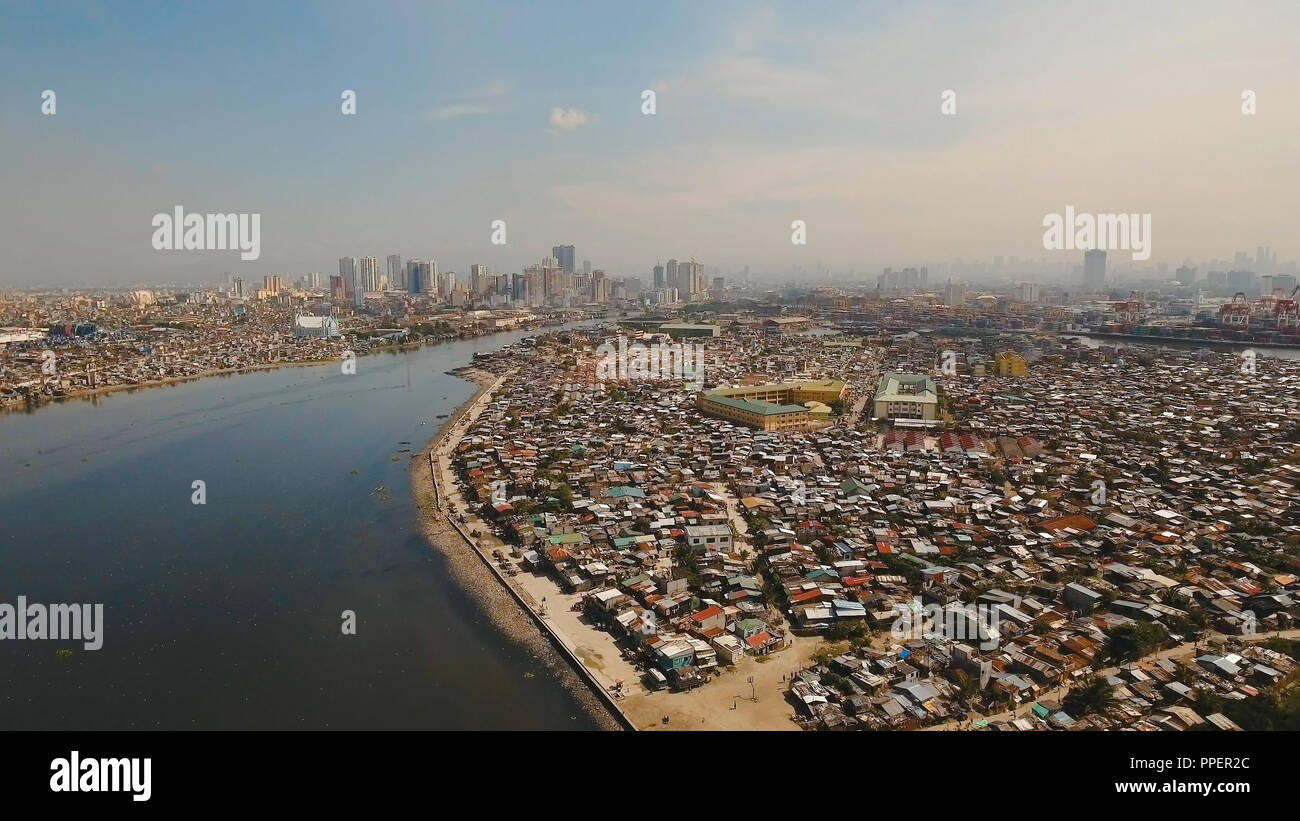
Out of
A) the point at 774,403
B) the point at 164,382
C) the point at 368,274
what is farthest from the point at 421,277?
the point at 774,403

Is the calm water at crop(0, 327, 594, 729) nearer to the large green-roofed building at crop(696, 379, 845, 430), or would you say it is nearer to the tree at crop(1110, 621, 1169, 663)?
the tree at crop(1110, 621, 1169, 663)

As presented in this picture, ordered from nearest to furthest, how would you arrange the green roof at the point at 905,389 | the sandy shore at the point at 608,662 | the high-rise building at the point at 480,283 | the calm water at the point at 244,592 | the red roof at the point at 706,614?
the sandy shore at the point at 608,662 < the calm water at the point at 244,592 < the red roof at the point at 706,614 < the green roof at the point at 905,389 < the high-rise building at the point at 480,283

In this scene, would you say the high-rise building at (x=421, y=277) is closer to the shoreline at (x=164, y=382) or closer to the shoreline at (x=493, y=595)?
the shoreline at (x=164, y=382)

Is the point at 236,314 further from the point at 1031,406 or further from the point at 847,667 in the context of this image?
the point at 847,667

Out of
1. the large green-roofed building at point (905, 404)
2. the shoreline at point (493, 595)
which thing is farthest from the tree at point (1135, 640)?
the large green-roofed building at point (905, 404)

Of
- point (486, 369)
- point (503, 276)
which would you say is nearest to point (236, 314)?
point (503, 276)
